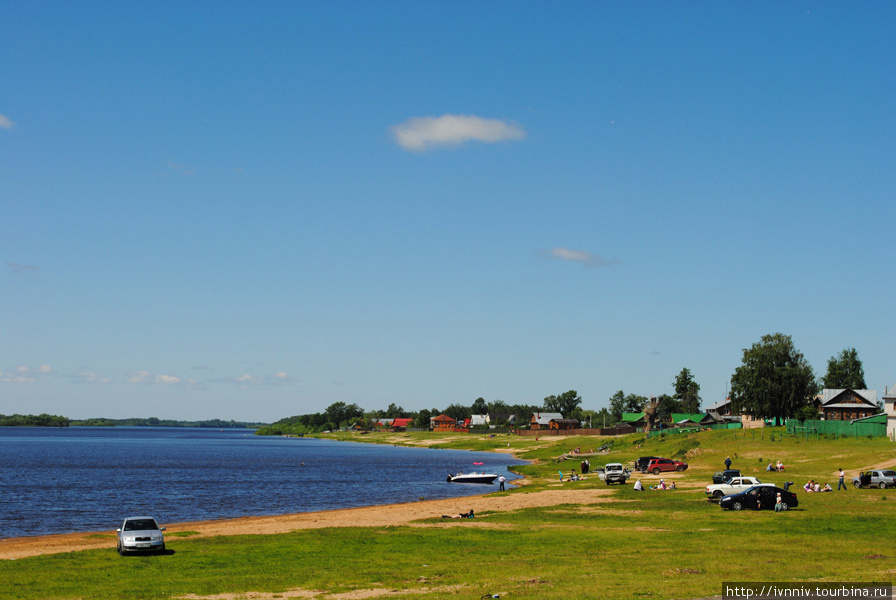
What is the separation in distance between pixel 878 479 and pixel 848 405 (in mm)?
77537

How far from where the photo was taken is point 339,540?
4309 cm

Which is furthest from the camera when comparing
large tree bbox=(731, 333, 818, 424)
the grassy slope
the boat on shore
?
large tree bbox=(731, 333, 818, 424)

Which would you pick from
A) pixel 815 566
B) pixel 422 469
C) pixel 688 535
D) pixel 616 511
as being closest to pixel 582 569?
pixel 815 566

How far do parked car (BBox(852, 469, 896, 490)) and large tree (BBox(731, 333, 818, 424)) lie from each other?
6720 cm

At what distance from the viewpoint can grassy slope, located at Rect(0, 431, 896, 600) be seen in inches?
1101

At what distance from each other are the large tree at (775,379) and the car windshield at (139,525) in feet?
361

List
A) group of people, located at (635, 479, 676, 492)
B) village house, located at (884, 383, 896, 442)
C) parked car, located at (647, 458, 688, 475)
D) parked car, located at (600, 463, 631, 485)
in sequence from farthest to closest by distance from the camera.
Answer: village house, located at (884, 383, 896, 442)
parked car, located at (647, 458, 688, 475)
parked car, located at (600, 463, 631, 485)
group of people, located at (635, 479, 676, 492)

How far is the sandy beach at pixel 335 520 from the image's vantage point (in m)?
47.9

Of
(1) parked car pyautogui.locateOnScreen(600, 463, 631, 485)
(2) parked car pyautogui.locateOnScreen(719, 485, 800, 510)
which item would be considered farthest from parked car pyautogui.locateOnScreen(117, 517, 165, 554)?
(1) parked car pyautogui.locateOnScreen(600, 463, 631, 485)

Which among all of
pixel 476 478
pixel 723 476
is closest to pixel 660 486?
pixel 723 476

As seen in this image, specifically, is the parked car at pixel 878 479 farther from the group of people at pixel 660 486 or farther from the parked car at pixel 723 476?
the group of people at pixel 660 486

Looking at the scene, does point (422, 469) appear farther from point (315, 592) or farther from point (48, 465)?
point (315, 592)

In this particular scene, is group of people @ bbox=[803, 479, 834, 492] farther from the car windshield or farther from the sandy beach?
the car windshield

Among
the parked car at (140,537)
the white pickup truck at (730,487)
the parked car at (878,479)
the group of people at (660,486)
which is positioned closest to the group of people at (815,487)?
the parked car at (878,479)
